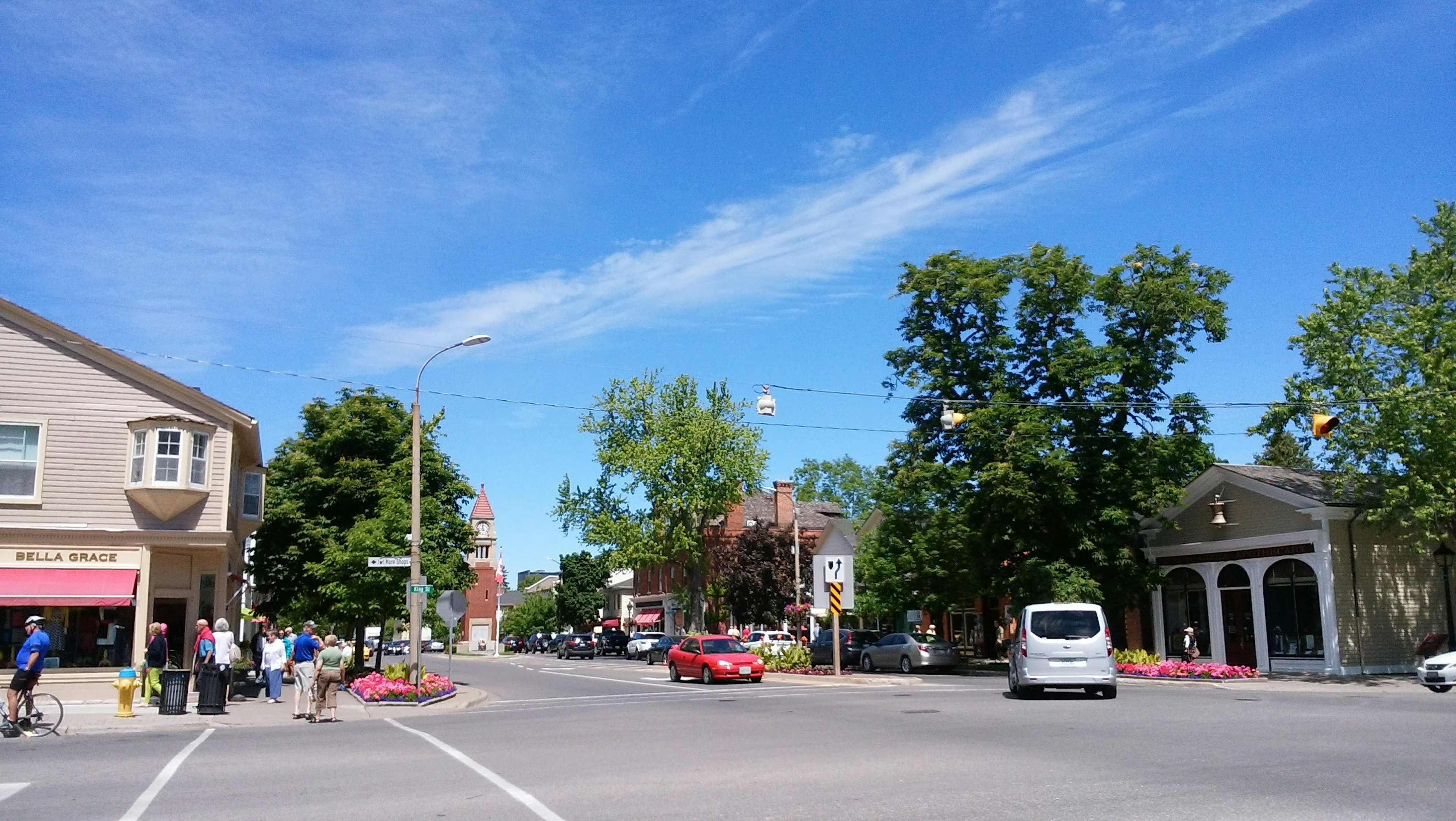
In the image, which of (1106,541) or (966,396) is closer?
(1106,541)

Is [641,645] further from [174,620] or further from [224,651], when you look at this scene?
[224,651]

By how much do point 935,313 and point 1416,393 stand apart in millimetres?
15694

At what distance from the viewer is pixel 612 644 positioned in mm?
72875

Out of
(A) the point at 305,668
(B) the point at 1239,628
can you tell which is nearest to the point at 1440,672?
(B) the point at 1239,628

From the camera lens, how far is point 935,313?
1587 inches

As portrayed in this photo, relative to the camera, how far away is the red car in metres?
32.9

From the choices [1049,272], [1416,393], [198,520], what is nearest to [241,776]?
[198,520]

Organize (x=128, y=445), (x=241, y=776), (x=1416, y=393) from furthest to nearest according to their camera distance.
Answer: (x=1416, y=393)
(x=128, y=445)
(x=241, y=776)

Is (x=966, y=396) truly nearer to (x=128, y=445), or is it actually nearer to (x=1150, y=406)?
(x=1150, y=406)

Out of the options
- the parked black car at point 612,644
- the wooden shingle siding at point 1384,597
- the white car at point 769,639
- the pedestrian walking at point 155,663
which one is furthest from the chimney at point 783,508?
the pedestrian walking at point 155,663

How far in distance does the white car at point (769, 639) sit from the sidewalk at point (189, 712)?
967 inches

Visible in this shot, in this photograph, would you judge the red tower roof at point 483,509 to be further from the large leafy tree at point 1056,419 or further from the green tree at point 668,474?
the large leafy tree at point 1056,419

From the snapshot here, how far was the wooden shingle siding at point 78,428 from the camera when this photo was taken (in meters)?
25.5

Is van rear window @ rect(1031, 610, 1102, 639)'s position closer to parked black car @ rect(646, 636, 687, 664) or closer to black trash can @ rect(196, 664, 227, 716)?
black trash can @ rect(196, 664, 227, 716)
